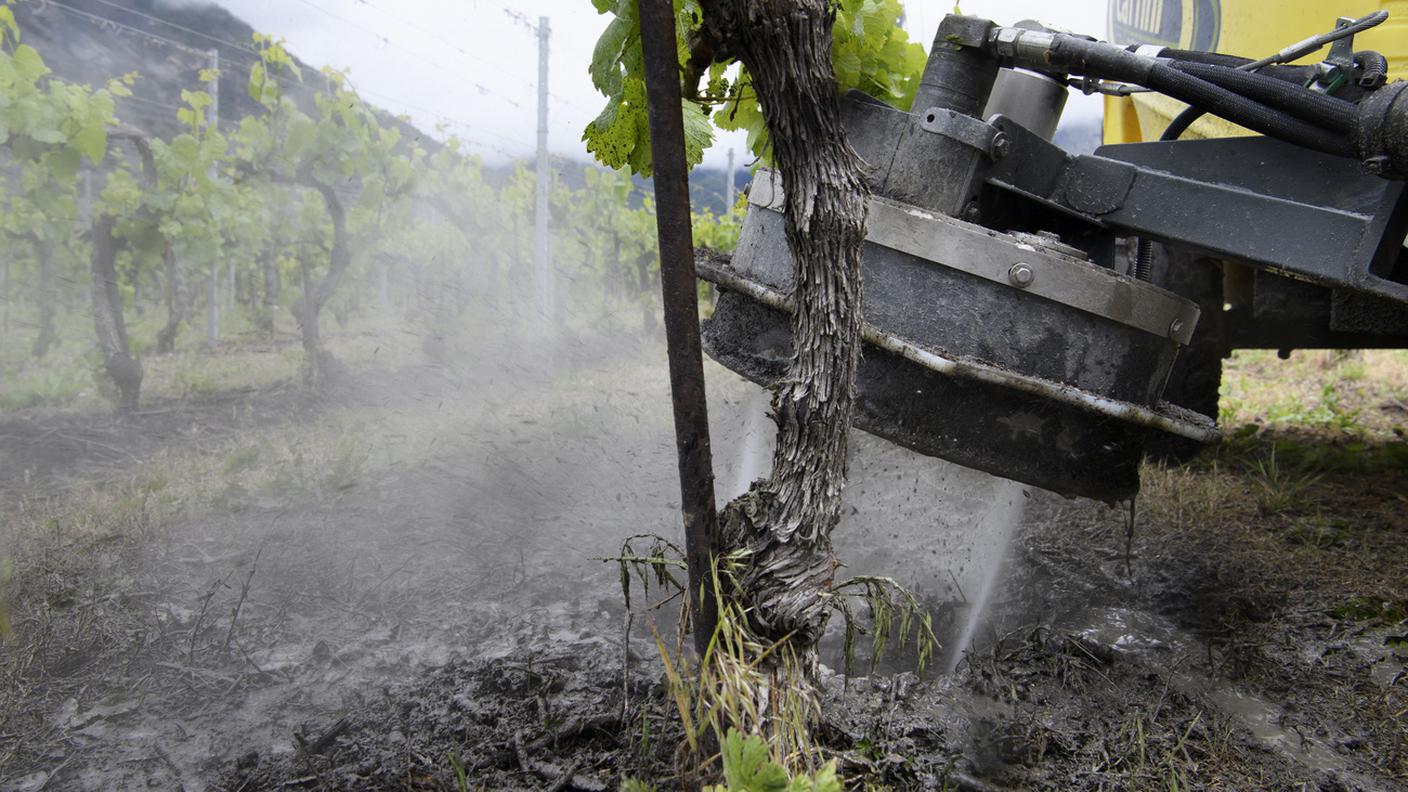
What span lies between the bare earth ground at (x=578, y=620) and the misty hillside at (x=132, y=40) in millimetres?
4135

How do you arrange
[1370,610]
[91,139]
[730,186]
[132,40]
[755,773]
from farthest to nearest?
[730,186]
[132,40]
[91,139]
[1370,610]
[755,773]

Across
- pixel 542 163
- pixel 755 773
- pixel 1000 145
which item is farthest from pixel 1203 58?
pixel 542 163

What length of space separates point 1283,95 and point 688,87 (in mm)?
1318

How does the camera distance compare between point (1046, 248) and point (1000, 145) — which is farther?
point (1000, 145)

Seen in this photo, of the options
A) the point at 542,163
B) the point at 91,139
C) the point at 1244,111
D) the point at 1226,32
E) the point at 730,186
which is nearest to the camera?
the point at 1244,111

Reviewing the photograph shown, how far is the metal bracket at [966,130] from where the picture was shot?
217cm

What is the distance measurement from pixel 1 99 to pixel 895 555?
5.58 meters

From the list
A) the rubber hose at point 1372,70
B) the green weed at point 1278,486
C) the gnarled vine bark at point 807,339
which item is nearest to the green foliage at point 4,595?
the gnarled vine bark at point 807,339

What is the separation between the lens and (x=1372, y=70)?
6.66ft

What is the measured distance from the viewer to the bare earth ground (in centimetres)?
205

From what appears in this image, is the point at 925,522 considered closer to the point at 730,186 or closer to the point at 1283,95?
the point at 1283,95

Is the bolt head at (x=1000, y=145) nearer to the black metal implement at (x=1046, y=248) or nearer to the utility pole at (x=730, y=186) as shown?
the black metal implement at (x=1046, y=248)

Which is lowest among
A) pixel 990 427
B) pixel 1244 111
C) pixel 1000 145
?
pixel 990 427

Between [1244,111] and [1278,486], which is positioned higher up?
[1244,111]
